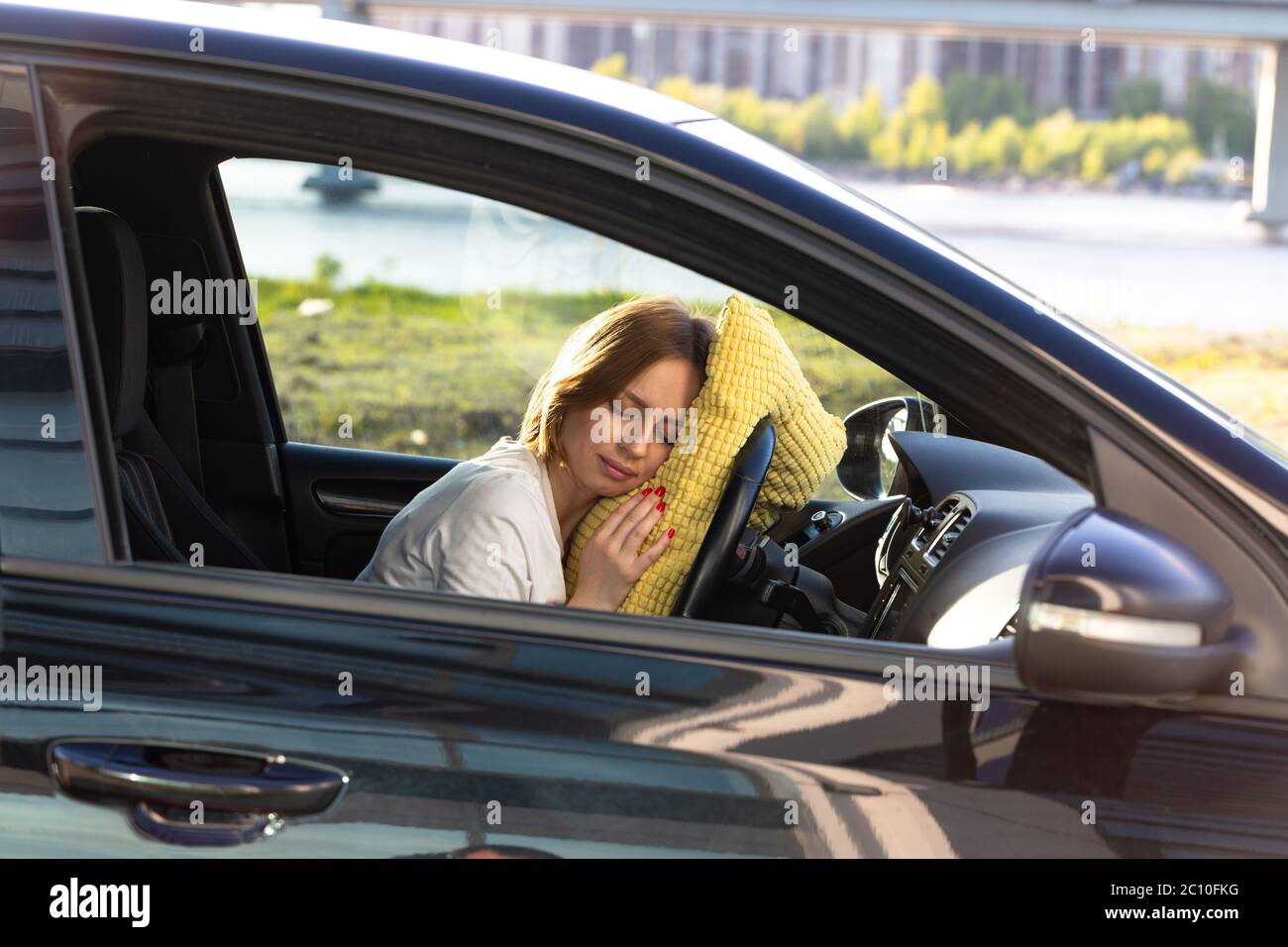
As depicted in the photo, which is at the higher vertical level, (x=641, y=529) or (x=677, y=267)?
(x=677, y=267)

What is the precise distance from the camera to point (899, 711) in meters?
1.39

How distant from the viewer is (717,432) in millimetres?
2096

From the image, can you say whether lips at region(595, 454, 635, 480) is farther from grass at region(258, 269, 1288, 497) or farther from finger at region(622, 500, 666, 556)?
grass at region(258, 269, 1288, 497)

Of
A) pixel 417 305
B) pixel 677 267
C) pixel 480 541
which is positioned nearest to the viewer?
pixel 677 267

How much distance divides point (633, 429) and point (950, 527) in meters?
0.49

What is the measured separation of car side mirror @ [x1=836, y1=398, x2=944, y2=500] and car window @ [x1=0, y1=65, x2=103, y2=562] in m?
1.51

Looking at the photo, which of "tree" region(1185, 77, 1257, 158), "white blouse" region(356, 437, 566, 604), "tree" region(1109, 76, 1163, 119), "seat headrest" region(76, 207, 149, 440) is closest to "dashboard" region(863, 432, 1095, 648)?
"white blouse" region(356, 437, 566, 604)

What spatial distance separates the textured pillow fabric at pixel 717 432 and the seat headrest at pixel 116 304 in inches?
27.3

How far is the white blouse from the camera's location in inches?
74.0

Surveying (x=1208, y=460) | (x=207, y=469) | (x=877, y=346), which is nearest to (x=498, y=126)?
(x=877, y=346)

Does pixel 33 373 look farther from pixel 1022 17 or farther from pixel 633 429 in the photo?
pixel 1022 17

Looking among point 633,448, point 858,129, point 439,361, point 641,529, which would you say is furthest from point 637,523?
point 858,129

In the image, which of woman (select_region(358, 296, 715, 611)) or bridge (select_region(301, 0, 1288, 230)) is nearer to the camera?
woman (select_region(358, 296, 715, 611))

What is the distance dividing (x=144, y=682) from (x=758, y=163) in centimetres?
82
